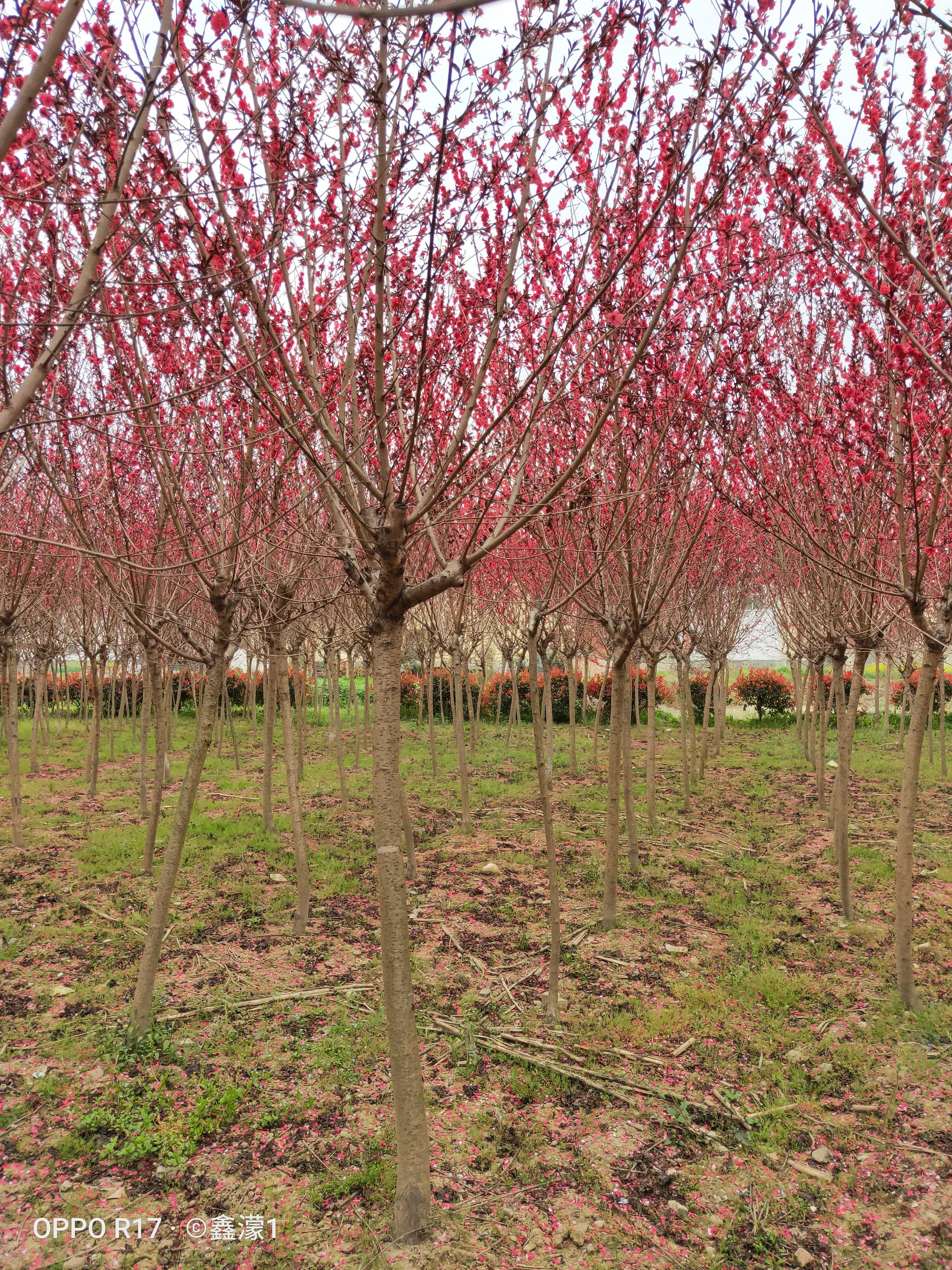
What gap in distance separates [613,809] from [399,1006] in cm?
319

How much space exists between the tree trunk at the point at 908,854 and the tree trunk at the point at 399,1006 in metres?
3.18

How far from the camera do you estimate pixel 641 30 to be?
280 cm

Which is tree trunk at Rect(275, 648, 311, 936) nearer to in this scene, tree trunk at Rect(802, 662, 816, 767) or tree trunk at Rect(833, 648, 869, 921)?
tree trunk at Rect(833, 648, 869, 921)

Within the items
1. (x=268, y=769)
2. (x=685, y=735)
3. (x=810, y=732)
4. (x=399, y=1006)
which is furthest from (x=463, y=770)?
(x=810, y=732)

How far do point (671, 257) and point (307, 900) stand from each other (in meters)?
5.12

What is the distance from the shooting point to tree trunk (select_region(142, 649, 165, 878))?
6094 millimetres

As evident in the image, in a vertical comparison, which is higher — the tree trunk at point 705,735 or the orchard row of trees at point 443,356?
the orchard row of trees at point 443,356

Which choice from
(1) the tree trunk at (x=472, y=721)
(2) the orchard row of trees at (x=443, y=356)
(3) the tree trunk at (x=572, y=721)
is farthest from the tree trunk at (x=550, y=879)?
(3) the tree trunk at (x=572, y=721)

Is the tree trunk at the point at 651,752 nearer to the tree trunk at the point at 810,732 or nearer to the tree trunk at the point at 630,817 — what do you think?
the tree trunk at the point at 630,817

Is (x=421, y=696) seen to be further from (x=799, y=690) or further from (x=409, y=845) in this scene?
(x=409, y=845)

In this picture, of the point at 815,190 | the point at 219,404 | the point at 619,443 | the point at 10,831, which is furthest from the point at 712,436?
the point at 10,831

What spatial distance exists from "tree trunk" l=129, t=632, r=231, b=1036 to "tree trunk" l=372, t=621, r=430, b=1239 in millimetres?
1694

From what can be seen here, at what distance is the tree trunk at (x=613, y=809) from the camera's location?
18.7ft

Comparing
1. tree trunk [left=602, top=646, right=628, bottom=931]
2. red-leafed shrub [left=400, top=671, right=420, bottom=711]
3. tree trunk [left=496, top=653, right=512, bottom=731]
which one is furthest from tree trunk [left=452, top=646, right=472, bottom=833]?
red-leafed shrub [left=400, top=671, right=420, bottom=711]
